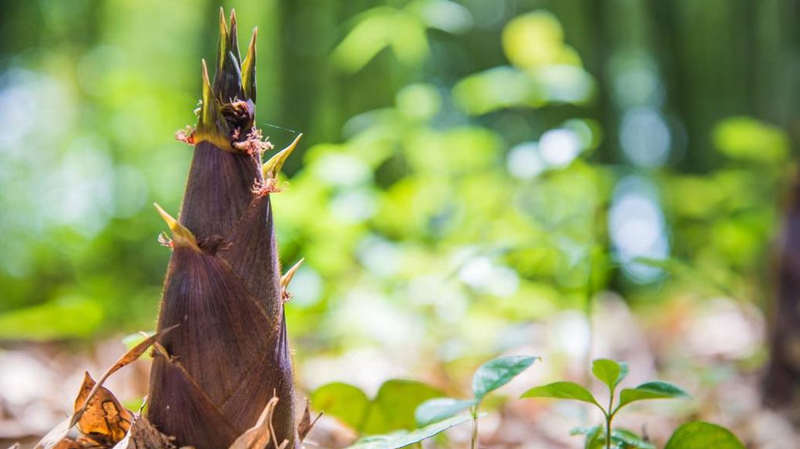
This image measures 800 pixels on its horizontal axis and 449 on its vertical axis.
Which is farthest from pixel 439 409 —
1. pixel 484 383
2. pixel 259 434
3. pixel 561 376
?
pixel 561 376

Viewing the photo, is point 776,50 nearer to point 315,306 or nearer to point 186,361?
point 315,306

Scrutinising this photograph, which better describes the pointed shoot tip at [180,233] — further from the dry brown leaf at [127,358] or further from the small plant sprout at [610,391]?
the small plant sprout at [610,391]

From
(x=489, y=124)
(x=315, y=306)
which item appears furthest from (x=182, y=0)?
(x=315, y=306)

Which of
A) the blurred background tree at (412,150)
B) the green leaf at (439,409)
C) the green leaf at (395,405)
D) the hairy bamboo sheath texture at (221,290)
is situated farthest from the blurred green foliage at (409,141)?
the hairy bamboo sheath texture at (221,290)

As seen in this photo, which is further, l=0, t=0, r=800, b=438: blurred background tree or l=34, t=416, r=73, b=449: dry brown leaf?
l=0, t=0, r=800, b=438: blurred background tree

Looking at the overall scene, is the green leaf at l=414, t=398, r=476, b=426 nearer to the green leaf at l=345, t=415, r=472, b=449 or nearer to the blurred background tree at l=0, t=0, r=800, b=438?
the green leaf at l=345, t=415, r=472, b=449

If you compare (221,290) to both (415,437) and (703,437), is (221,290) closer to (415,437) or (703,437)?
(415,437)

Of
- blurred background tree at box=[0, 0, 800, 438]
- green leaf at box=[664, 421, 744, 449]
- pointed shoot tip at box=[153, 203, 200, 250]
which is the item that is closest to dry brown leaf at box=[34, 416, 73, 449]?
pointed shoot tip at box=[153, 203, 200, 250]
